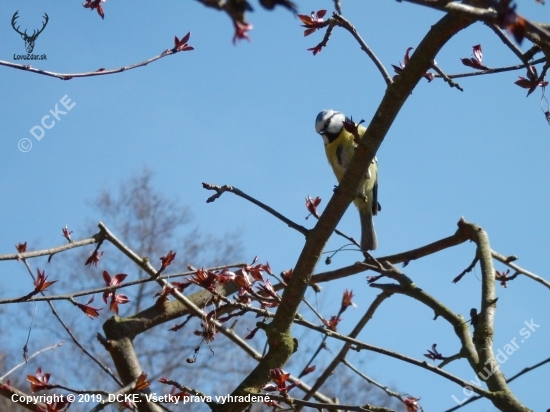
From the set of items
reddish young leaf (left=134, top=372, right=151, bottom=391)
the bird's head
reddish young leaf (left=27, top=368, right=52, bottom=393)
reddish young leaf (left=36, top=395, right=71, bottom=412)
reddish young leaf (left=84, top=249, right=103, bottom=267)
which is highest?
the bird's head

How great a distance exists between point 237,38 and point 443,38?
1094 mm

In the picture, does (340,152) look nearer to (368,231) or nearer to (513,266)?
(368,231)

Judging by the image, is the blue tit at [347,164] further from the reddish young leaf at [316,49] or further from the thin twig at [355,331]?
the reddish young leaf at [316,49]

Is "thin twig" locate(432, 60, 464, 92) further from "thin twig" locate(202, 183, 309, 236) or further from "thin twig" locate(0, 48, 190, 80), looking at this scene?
"thin twig" locate(0, 48, 190, 80)

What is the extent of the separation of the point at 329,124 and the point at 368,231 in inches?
44.7

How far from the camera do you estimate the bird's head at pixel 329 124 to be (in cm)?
572

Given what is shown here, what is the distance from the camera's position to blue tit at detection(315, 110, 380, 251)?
522 cm

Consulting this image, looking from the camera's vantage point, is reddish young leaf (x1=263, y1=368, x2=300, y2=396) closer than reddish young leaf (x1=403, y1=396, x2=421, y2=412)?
Yes

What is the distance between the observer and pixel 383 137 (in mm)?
1842

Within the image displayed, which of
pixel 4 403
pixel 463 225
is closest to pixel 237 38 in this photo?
pixel 463 225

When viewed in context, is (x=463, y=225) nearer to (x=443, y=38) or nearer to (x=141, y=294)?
(x=443, y=38)

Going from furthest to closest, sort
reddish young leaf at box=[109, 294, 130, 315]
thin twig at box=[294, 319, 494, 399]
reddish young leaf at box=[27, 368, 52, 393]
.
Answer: reddish young leaf at box=[109, 294, 130, 315]
reddish young leaf at box=[27, 368, 52, 393]
thin twig at box=[294, 319, 494, 399]

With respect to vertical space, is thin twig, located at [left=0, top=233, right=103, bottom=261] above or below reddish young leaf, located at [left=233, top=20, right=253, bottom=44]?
above

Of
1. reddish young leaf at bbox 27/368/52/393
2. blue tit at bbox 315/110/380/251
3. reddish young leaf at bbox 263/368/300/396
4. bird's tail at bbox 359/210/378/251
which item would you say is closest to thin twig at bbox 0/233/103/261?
reddish young leaf at bbox 27/368/52/393
